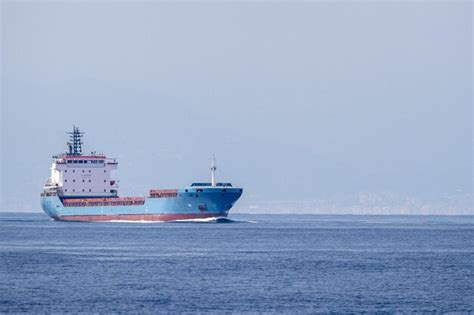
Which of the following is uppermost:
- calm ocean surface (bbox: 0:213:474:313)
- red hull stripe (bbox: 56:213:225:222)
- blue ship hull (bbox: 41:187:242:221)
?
blue ship hull (bbox: 41:187:242:221)

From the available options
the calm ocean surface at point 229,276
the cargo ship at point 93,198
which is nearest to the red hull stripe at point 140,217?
the cargo ship at point 93,198

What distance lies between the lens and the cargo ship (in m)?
124

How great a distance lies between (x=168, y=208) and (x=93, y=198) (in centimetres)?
1575

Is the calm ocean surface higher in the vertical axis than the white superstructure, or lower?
lower

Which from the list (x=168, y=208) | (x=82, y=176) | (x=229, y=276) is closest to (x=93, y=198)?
(x=82, y=176)

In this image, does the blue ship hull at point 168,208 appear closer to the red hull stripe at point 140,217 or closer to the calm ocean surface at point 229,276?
the red hull stripe at point 140,217

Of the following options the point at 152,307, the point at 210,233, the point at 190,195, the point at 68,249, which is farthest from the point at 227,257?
the point at 190,195

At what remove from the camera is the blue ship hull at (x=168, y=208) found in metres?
119

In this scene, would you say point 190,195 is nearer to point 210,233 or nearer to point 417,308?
point 210,233

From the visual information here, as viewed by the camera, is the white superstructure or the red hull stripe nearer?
the red hull stripe

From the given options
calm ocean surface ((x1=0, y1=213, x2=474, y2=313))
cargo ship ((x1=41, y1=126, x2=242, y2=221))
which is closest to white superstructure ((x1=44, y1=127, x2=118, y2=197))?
cargo ship ((x1=41, y1=126, x2=242, y2=221))

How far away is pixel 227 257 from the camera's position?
74438 mm

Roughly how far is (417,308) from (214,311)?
818cm

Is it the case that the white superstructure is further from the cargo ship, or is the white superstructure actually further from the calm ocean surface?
the calm ocean surface
